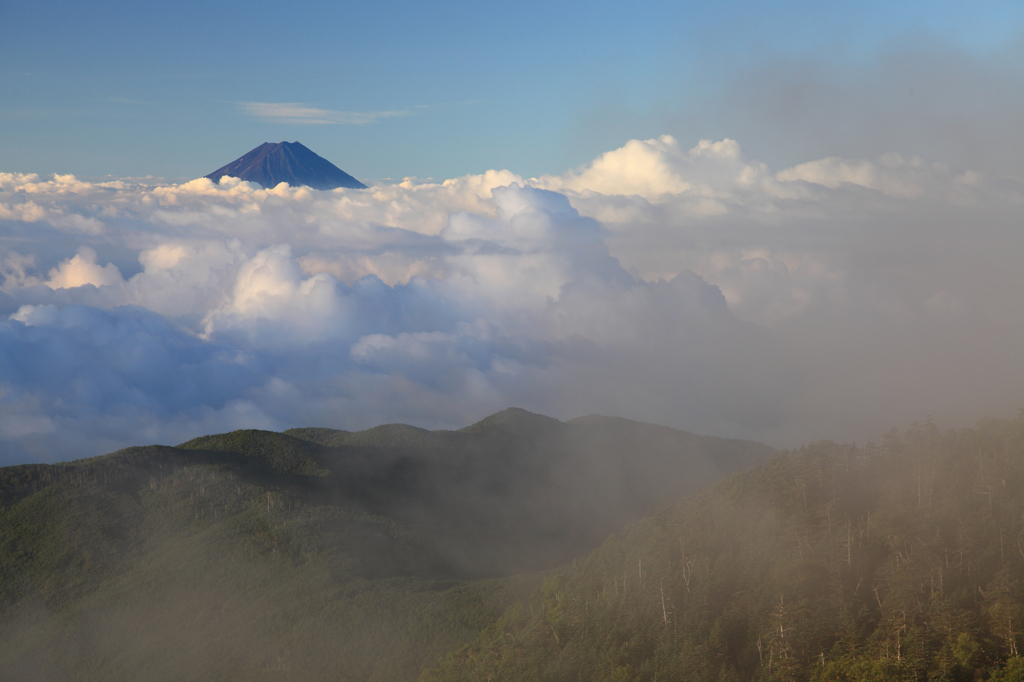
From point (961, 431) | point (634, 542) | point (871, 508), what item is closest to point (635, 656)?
point (634, 542)

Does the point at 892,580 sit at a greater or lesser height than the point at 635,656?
greater

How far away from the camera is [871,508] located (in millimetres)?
151125

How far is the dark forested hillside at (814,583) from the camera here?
117500 mm

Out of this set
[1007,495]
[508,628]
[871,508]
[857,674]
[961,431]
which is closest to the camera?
[857,674]

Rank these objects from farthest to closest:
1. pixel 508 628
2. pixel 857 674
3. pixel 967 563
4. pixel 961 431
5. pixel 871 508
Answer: pixel 508 628 < pixel 961 431 < pixel 871 508 < pixel 967 563 < pixel 857 674

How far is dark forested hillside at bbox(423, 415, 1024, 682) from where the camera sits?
118m

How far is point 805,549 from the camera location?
456 feet

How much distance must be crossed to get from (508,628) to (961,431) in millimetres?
114961

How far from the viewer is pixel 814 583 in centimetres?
13138

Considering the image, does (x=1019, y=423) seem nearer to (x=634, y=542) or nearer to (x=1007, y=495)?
(x=1007, y=495)

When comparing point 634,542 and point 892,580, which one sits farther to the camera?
point 634,542

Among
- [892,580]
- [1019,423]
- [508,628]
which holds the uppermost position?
[1019,423]

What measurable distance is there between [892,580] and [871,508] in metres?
27.0

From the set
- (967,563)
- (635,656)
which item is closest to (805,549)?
(967,563)
